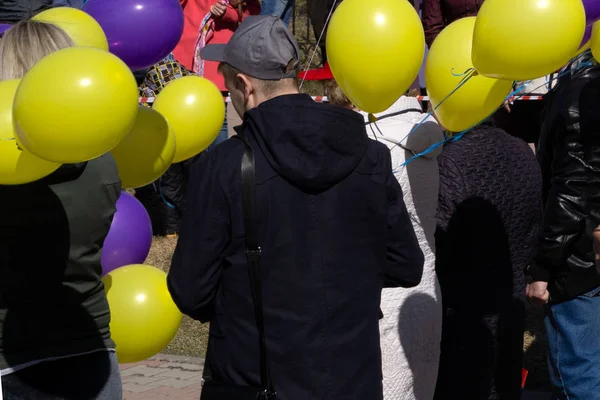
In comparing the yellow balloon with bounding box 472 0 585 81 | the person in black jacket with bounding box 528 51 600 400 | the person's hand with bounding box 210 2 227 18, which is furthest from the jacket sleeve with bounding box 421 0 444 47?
the yellow balloon with bounding box 472 0 585 81

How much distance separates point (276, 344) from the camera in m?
2.58

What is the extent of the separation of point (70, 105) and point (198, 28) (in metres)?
5.21

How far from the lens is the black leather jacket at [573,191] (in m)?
3.43

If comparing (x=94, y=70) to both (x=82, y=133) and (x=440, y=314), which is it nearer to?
(x=82, y=133)

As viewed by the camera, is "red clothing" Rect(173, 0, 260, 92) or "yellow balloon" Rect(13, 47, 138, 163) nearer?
"yellow balloon" Rect(13, 47, 138, 163)

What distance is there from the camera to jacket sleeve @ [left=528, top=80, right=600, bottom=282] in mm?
3418

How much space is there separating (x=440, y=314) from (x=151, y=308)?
142 cm

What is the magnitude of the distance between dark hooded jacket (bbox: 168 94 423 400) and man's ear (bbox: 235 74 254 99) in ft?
0.40

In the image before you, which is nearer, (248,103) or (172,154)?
(248,103)

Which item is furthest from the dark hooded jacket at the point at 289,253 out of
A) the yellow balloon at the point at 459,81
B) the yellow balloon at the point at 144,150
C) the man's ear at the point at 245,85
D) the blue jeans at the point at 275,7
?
the blue jeans at the point at 275,7

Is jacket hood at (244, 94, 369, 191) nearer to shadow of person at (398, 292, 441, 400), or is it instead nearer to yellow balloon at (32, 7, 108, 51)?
yellow balloon at (32, 7, 108, 51)

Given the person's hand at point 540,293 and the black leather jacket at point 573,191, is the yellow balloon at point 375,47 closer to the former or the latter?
the black leather jacket at point 573,191

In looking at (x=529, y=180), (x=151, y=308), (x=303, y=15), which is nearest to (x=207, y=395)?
(x=151, y=308)

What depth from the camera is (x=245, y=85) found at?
2.75 m
